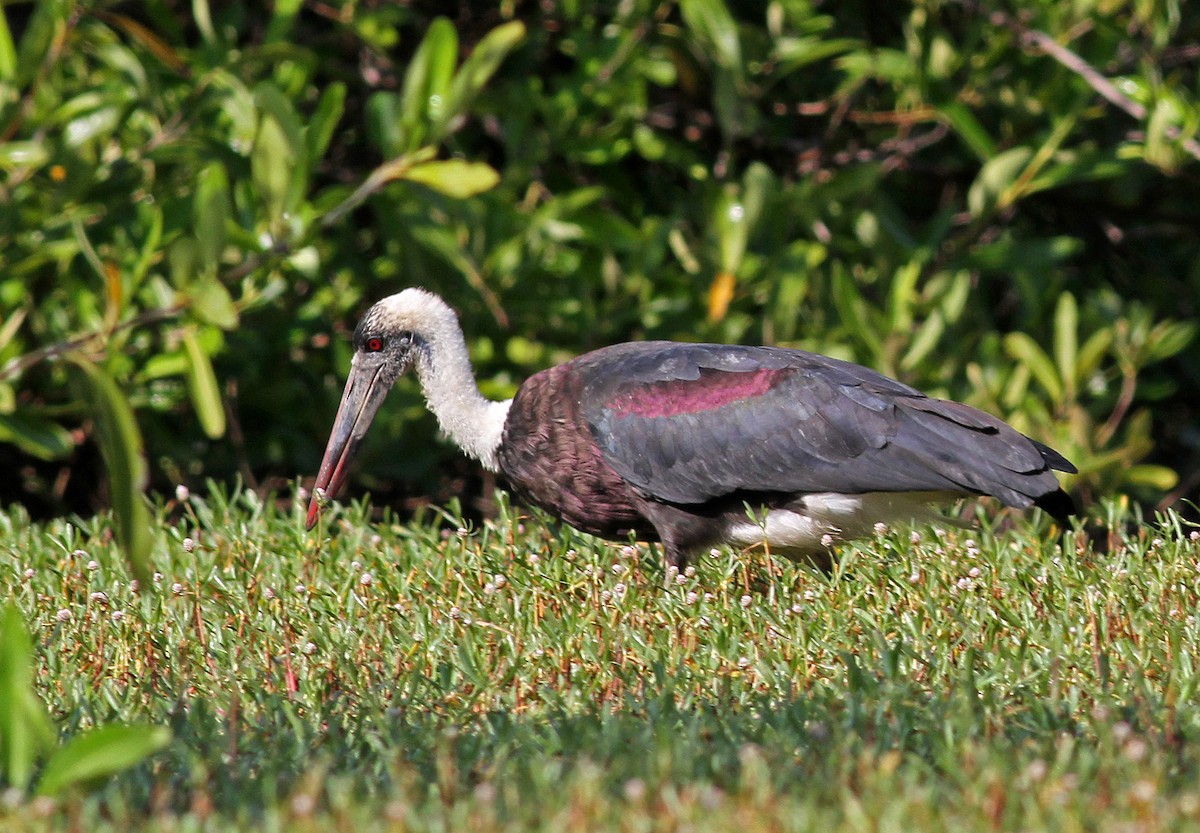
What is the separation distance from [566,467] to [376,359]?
127 cm

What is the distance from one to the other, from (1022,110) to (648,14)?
1.72m

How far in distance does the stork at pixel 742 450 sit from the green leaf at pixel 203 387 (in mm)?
480

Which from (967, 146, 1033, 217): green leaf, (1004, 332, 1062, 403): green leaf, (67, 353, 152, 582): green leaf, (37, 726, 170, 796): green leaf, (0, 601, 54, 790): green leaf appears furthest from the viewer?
(1004, 332, 1062, 403): green leaf

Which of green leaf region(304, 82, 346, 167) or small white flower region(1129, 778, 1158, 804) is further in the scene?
green leaf region(304, 82, 346, 167)

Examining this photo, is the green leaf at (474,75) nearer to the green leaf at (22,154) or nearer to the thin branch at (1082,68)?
the green leaf at (22,154)

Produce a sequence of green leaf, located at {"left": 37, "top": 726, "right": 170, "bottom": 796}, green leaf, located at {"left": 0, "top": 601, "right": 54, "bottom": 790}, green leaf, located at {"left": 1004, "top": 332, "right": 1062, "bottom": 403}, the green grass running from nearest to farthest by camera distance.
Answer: green leaf, located at {"left": 37, "top": 726, "right": 170, "bottom": 796}, green leaf, located at {"left": 0, "top": 601, "right": 54, "bottom": 790}, the green grass, green leaf, located at {"left": 1004, "top": 332, "right": 1062, "bottom": 403}

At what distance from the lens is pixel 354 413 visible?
645 centimetres

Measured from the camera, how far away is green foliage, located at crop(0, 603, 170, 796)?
8.78 ft

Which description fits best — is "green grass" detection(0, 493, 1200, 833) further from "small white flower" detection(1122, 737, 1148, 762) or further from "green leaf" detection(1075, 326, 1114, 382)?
"green leaf" detection(1075, 326, 1114, 382)

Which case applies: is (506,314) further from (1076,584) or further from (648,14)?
(1076,584)

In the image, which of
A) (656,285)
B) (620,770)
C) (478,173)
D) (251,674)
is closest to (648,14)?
(656,285)

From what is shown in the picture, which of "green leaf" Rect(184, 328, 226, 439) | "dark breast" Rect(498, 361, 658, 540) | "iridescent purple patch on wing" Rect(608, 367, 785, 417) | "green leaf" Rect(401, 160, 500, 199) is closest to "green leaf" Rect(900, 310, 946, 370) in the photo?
"iridescent purple patch on wing" Rect(608, 367, 785, 417)

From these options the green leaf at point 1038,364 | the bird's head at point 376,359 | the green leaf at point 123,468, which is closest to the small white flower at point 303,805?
the green leaf at point 123,468

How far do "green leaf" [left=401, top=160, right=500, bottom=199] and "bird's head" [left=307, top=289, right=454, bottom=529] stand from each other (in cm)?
61
